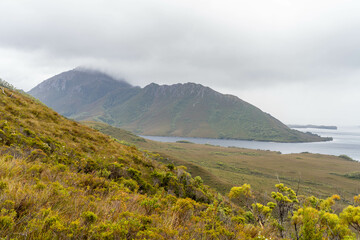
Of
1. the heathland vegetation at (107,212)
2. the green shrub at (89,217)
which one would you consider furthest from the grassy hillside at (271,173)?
the green shrub at (89,217)

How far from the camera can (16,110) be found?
432 inches

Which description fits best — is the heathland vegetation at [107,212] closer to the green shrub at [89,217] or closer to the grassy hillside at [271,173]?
the green shrub at [89,217]

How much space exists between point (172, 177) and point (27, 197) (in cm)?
770

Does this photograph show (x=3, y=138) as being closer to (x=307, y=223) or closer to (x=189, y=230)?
(x=189, y=230)

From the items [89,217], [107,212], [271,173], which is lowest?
[271,173]

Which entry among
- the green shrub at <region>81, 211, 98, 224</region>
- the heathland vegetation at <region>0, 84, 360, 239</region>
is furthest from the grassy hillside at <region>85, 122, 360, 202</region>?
the green shrub at <region>81, 211, 98, 224</region>

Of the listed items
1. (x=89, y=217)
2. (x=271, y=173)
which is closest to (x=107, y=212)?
(x=89, y=217)

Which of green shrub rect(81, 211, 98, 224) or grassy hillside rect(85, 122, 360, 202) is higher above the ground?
green shrub rect(81, 211, 98, 224)

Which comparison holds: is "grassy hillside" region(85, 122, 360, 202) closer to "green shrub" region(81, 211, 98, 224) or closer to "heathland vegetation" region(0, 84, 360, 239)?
"heathland vegetation" region(0, 84, 360, 239)

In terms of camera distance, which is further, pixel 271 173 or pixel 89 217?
pixel 271 173

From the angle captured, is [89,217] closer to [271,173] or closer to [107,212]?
[107,212]

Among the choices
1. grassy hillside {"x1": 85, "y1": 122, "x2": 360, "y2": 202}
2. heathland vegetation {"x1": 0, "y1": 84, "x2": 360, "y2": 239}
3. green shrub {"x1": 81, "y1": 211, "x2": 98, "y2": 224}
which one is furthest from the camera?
grassy hillside {"x1": 85, "y1": 122, "x2": 360, "y2": 202}

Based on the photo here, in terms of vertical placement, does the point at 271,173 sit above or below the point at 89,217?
below

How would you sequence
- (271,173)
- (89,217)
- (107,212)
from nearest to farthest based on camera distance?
(89,217) < (107,212) < (271,173)
